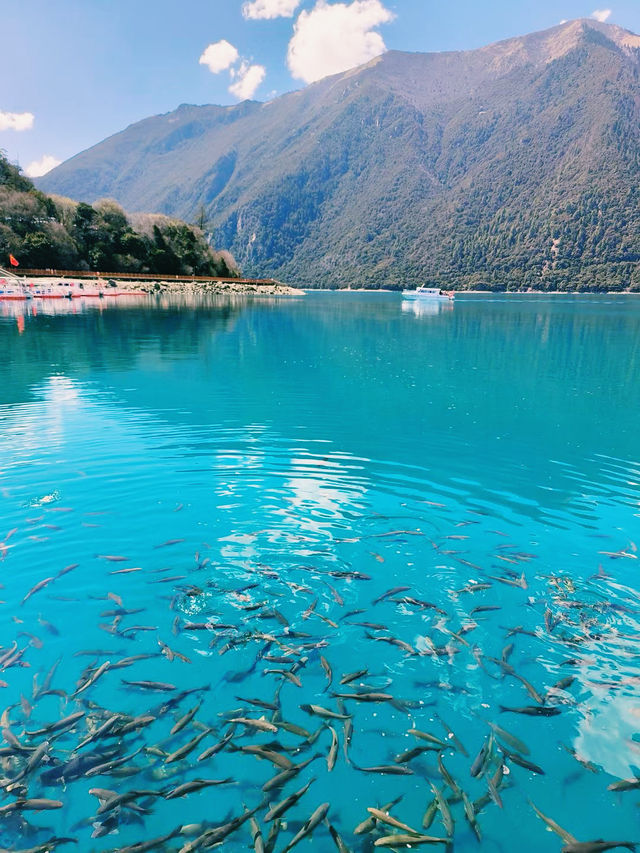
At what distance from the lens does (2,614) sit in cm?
777

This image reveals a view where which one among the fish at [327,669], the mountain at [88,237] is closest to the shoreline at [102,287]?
the mountain at [88,237]

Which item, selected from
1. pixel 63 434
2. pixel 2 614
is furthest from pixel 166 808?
pixel 63 434

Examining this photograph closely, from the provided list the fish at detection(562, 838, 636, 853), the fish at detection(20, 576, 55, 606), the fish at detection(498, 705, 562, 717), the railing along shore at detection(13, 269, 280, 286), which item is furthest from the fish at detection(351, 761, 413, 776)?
the railing along shore at detection(13, 269, 280, 286)

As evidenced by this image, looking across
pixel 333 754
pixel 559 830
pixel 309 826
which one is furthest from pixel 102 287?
pixel 559 830

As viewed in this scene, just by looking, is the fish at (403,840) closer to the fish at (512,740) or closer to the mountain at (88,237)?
the fish at (512,740)

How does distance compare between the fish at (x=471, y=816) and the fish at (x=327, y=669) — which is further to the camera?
the fish at (x=327, y=669)

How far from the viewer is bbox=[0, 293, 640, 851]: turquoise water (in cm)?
503

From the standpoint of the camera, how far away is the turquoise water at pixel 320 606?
5031mm

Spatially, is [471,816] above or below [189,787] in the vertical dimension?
below

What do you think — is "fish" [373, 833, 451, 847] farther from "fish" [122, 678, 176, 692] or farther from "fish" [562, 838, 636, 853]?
"fish" [122, 678, 176, 692]

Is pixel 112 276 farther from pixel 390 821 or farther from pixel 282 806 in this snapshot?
pixel 390 821

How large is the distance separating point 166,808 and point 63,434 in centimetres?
1505

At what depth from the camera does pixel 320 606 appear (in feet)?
26.3

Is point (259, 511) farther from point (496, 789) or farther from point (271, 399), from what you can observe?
point (271, 399)
